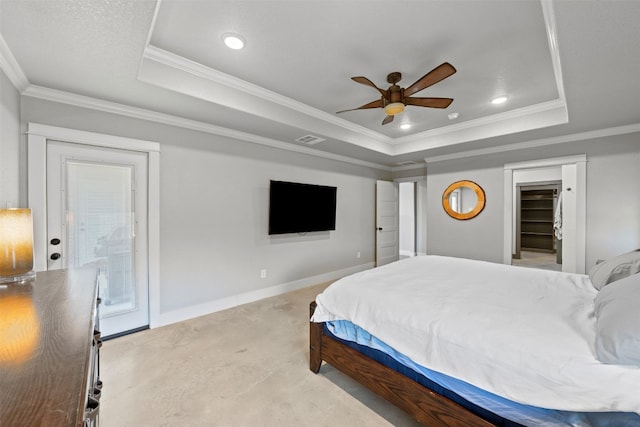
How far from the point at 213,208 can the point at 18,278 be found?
2.02 meters

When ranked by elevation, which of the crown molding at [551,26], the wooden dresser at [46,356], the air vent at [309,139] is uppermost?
the crown molding at [551,26]

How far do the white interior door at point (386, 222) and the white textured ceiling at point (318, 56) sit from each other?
238cm

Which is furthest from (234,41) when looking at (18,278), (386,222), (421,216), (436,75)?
(421,216)

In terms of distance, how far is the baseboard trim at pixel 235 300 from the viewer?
301cm

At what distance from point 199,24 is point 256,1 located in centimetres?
50

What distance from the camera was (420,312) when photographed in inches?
62.6

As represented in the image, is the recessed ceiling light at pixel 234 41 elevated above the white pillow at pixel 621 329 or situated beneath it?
elevated above

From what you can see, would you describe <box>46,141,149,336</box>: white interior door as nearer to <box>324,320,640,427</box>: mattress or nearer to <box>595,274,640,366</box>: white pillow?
<box>324,320,640,427</box>: mattress

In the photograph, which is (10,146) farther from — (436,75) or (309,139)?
(436,75)

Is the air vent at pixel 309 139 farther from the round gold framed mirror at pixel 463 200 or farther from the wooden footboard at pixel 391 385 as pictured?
the round gold framed mirror at pixel 463 200

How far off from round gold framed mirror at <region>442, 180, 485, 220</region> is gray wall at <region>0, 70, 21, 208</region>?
216 inches

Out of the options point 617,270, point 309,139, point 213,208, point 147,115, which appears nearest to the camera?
point 617,270

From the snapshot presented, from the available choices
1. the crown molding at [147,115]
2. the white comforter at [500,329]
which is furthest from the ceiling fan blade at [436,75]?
the crown molding at [147,115]

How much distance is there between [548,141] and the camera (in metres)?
3.82
